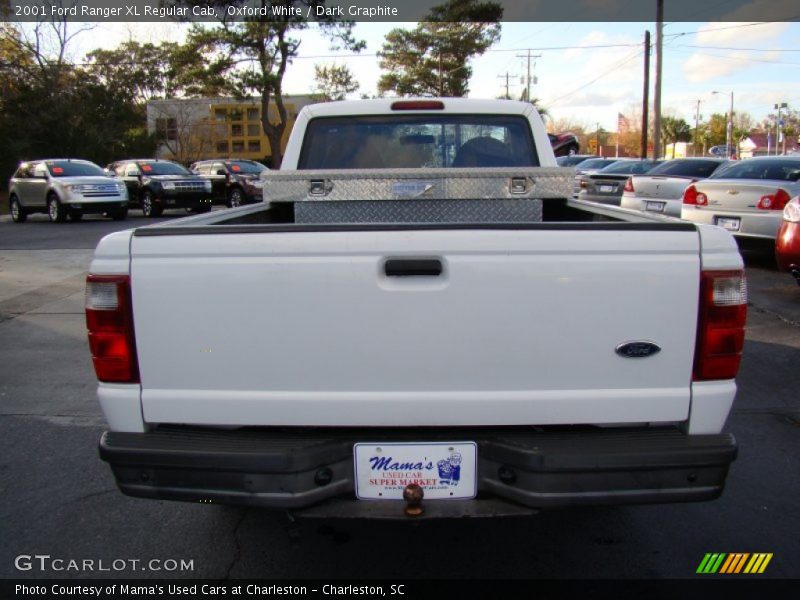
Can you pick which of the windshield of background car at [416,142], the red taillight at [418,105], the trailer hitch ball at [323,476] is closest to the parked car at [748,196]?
the windshield of background car at [416,142]

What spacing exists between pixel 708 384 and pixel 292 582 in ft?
5.94

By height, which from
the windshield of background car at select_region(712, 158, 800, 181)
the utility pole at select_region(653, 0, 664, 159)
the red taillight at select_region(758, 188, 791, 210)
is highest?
the utility pole at select_region(653, 0, 664, 159)

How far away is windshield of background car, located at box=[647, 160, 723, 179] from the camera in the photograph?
14141 mm

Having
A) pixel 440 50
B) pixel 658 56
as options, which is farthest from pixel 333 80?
pixel 658 56

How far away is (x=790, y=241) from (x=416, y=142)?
192 inches

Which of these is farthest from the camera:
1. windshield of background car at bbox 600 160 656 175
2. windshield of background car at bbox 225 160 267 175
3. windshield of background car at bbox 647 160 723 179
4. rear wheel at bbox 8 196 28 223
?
windshield of background car at bbox 225 160 267 175

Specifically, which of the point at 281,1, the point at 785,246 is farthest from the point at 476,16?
the point at 785,246

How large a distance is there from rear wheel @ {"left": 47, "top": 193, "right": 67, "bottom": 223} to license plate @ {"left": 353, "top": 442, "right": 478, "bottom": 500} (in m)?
18.8

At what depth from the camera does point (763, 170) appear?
1080 centimetres

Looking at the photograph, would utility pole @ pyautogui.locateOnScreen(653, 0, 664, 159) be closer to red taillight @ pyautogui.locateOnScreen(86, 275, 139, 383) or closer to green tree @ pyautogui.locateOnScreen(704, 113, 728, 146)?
red taillight @ pyautogui.locateOnScreen(86, 275, 139, 383)

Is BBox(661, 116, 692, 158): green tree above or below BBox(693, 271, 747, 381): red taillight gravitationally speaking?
above

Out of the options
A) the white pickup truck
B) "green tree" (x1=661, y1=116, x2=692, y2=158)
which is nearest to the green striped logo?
the white pickup truck

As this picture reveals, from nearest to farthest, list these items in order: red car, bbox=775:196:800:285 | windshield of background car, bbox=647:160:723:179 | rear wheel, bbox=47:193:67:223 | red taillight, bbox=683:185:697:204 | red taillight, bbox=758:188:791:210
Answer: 1. red car, bbox=775:196:800:285
2. red taillight, bbox=758:188:791:210
3. red taillight, bbox=683:185:697:204
4. windshield of background car, bbox=647:160:723:179
5. rear wheel, bbox=47:193:67:223

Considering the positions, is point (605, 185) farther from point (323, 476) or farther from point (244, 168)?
point (323, 476)
